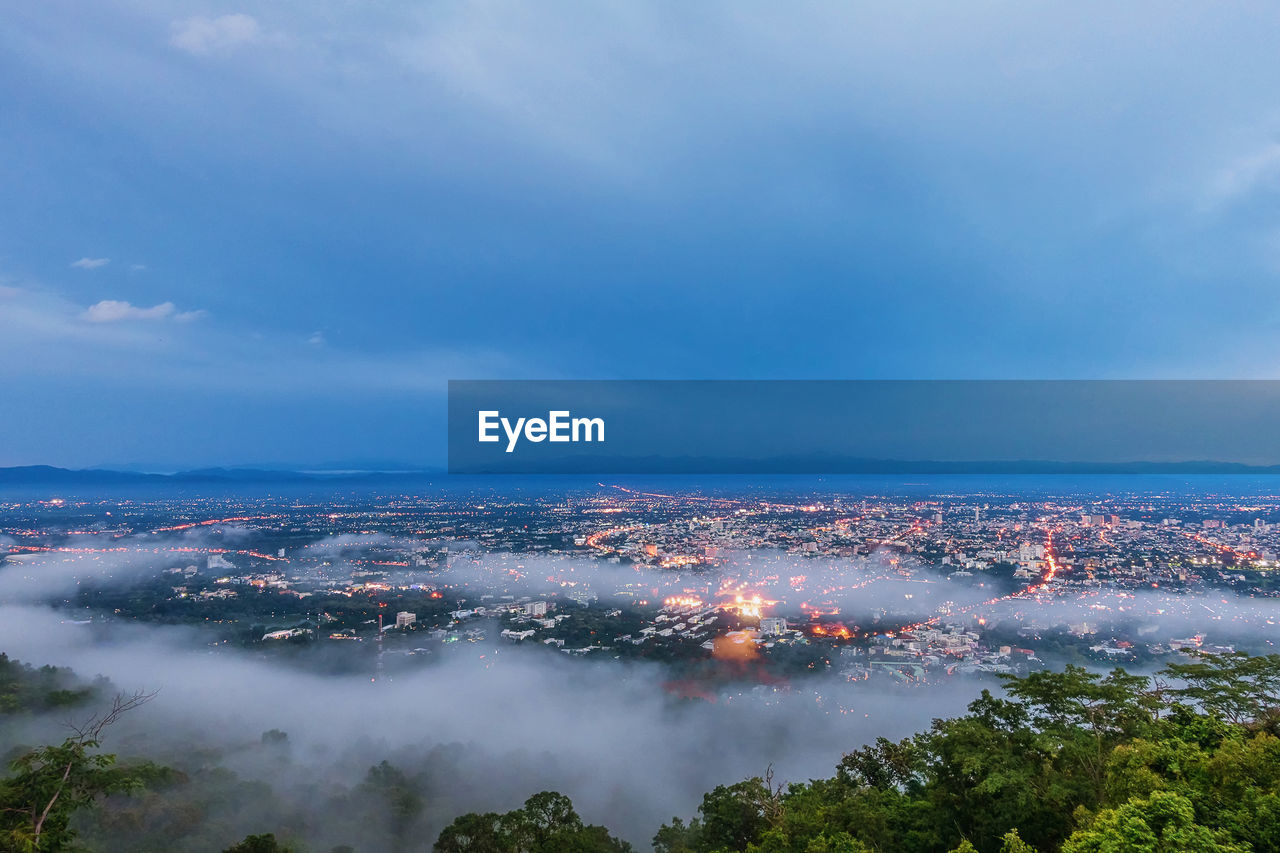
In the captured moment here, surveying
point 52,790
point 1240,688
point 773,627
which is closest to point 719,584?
point 773,627

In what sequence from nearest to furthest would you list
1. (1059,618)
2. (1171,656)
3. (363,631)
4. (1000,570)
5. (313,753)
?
(313,753), (1171,656), (1059,618), (363,631), (1000,570)

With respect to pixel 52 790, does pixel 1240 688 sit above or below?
above

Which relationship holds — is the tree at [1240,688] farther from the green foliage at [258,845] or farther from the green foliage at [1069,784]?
the green foliage at [258,845]

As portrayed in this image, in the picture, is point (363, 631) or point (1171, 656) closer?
point (1171, 656)

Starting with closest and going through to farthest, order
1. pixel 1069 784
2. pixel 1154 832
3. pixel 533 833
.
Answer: pixel 1154 832 < pixel 1069 784 < pixel 533 833

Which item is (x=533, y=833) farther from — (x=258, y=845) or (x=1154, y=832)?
(x=1154, y=832)

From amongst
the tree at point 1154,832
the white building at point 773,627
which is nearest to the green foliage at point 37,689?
the white building at point 773,627

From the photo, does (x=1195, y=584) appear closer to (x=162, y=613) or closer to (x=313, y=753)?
(x=313, y=753)

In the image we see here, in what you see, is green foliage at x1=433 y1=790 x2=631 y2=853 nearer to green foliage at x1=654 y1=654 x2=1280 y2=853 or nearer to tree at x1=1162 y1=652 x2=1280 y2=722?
green foliage at x1=654 y1=654 x2=1280 y2=853

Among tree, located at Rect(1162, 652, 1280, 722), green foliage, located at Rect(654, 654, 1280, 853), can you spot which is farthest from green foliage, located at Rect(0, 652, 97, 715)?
tree, located at Rect(1162, 652, 1280, 722)

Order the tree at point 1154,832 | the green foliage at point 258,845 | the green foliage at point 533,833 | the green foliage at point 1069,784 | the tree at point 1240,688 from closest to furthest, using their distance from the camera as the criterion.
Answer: the tree at point 1154,832 → the green foliage at point 1069,784 → the tree at point 1240,688 → the green foliage at point 258,845 → the green foliage at point 533,833

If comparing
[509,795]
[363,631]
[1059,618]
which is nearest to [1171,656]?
[1059,618]
